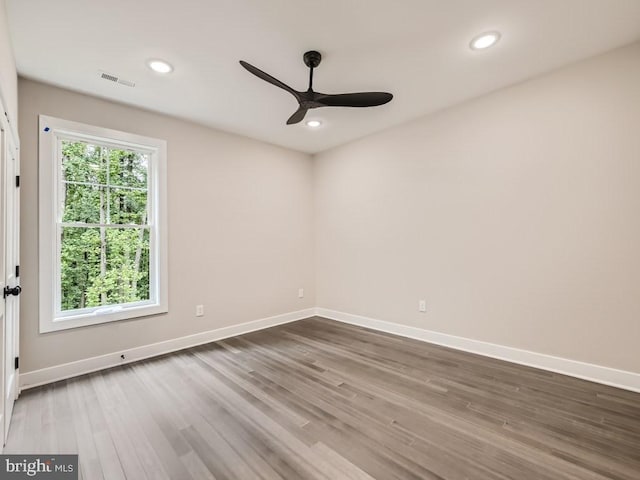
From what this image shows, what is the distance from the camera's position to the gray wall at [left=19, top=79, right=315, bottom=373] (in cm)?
265

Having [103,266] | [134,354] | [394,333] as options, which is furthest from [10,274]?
[394,333]

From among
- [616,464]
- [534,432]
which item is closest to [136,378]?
[534,432]

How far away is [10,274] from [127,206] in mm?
1312

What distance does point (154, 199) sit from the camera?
3.41 m

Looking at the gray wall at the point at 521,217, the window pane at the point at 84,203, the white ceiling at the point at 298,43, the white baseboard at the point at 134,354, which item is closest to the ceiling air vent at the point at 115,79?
the white ceiling at the point at 298,43

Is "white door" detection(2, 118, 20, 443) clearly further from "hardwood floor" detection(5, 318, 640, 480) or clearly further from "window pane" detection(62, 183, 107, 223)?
"window pane" detection(62, 183, 107, 223)

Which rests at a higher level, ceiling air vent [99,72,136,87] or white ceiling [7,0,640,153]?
white ceiling [7,0,640,153]

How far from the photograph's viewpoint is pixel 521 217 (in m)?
2.93

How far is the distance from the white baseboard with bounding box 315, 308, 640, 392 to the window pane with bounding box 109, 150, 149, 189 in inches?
132

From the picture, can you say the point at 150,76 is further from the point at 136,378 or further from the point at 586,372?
the point at 586,372

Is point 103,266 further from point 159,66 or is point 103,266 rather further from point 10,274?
point 159,66

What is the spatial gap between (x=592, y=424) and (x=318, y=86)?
11.0ft

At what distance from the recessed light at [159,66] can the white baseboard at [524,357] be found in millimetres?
3673

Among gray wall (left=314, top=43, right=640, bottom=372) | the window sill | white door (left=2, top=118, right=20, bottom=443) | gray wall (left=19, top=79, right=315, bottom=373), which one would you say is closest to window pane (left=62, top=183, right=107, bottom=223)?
gray wall (left=19, top=79, right=315, bottom=373)
